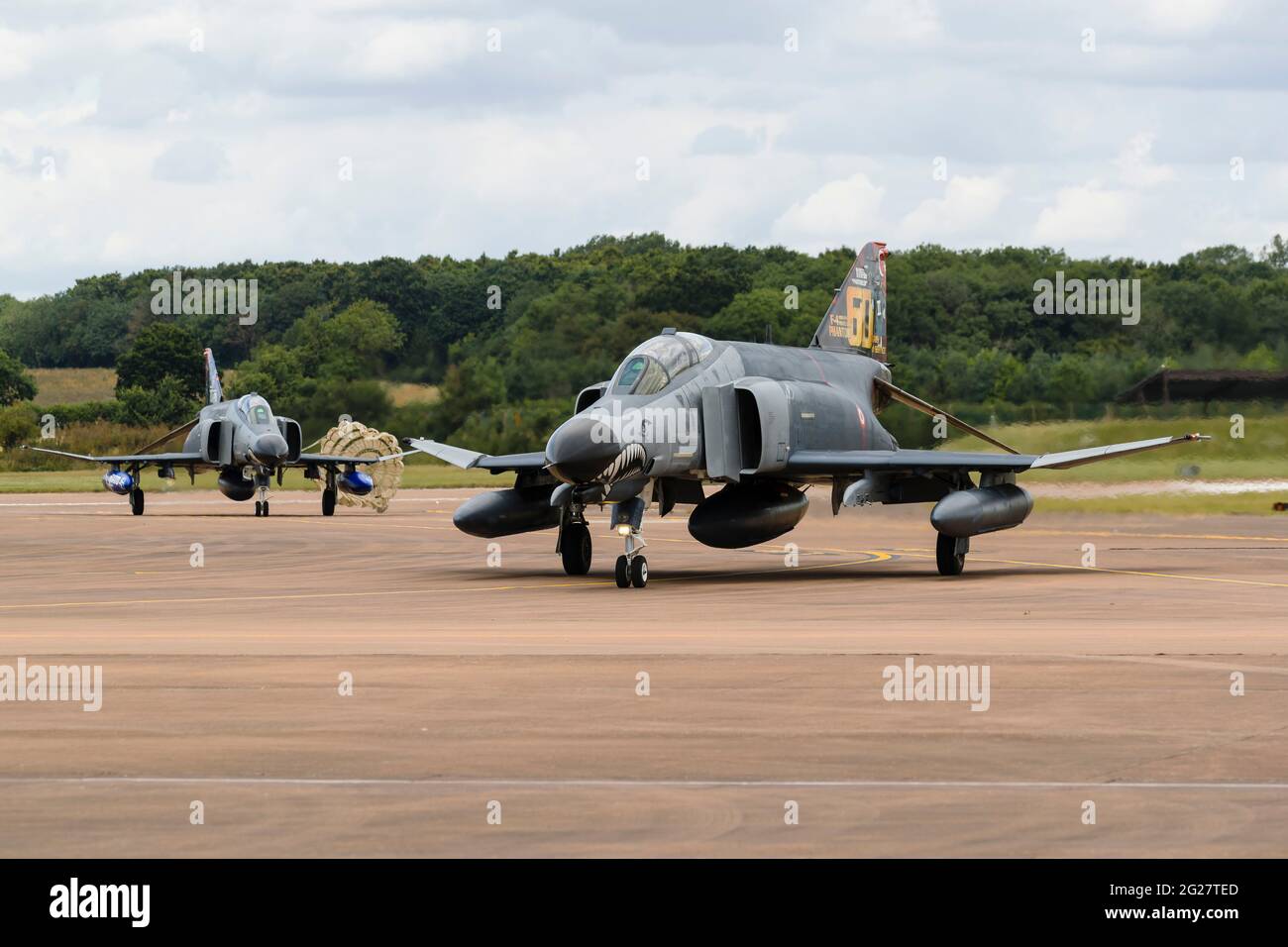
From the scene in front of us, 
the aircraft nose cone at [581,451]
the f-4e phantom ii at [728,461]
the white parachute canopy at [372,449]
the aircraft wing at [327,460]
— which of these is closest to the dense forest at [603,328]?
the white parachute canopy at [372,449]

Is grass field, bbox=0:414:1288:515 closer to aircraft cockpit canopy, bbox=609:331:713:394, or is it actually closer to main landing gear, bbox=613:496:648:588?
aircraft cockpit canopy, bbox=609:331:713:394

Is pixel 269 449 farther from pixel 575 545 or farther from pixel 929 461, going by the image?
pixel 929 461

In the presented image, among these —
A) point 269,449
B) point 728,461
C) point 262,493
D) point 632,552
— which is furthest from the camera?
point 262,493

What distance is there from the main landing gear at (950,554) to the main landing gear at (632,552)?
4.22 metres

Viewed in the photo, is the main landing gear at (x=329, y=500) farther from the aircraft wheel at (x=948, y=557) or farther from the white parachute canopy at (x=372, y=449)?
the aircraft wheel at (x=948, y=557)

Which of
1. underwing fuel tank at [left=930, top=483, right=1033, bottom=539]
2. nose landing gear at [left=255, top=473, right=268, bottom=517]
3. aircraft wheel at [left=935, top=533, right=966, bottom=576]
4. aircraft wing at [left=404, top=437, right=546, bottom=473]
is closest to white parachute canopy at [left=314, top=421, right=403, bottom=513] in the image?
nose landing gear at [left=255, top=473, right=268, bottom=517]

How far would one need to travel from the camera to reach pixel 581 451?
19.5 m

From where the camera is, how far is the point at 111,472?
47.7 m

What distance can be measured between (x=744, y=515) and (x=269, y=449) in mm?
20820

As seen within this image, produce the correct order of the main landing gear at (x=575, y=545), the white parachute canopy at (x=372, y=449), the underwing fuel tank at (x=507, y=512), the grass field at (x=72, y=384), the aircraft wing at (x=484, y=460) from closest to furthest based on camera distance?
the main landing gear at (x=575, y=545)
the aircraft wing at (x=484, y=460)
the underwing fuel tank at (x=507, y=512)
the white parachute canopy at (x=372, y=449)
the grass field at (x=72, y=384)

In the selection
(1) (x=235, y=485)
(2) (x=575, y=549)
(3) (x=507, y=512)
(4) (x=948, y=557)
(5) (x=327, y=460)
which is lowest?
(4) (x=948, y=557)

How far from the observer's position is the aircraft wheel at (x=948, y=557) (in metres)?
22.9

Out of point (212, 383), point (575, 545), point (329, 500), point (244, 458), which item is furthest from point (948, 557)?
point (212, 383)
